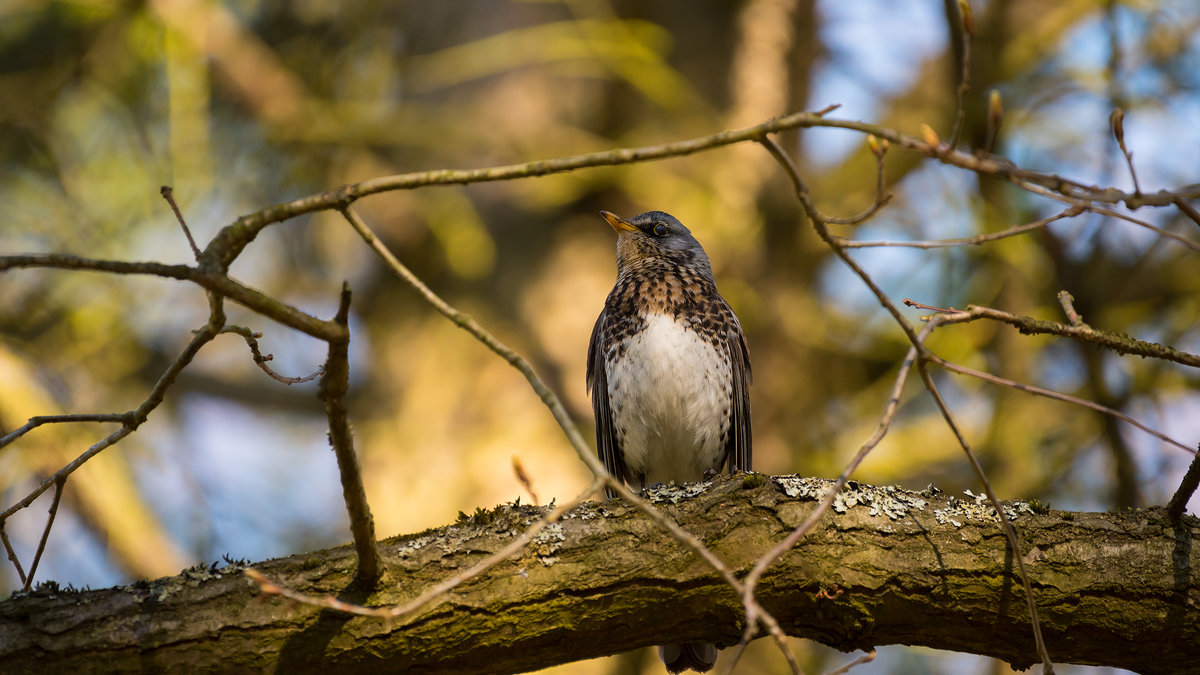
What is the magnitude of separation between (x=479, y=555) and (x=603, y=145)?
11.9 ft

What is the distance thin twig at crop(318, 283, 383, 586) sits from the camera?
2.04 metres

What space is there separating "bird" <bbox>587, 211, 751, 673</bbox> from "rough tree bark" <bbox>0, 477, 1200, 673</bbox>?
6.20 ft

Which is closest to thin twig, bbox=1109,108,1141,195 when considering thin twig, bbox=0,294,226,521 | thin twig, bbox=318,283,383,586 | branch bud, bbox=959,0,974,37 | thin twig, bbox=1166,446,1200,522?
branch bud, bbox=959,0,974,37

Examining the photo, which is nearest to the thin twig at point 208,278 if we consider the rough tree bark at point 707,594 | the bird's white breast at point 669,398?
the rough tree bark at point 707,594

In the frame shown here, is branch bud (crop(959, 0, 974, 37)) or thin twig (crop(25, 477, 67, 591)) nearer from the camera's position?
branch bud (crop(959, 0, 974, 37))

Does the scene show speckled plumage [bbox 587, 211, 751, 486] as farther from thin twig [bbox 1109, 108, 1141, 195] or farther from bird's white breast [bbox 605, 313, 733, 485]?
thin twig [bbox 1109, 108, 1141, 195]

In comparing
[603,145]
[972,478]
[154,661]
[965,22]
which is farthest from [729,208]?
[154,661]

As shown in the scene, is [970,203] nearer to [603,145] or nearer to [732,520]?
[603,145]

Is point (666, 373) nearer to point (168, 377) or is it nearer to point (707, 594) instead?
point (707, 594)

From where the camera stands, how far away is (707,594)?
8.37 feet

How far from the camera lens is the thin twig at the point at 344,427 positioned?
204 cm

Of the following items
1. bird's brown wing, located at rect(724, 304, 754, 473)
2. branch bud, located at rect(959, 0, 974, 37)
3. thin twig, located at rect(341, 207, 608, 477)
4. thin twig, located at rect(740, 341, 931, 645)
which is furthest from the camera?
bird's brown wing, located at rect(724, 304, 754, 473)

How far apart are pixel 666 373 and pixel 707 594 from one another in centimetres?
206

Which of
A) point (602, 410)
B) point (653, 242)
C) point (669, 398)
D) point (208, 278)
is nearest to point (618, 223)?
point (653, 242)
